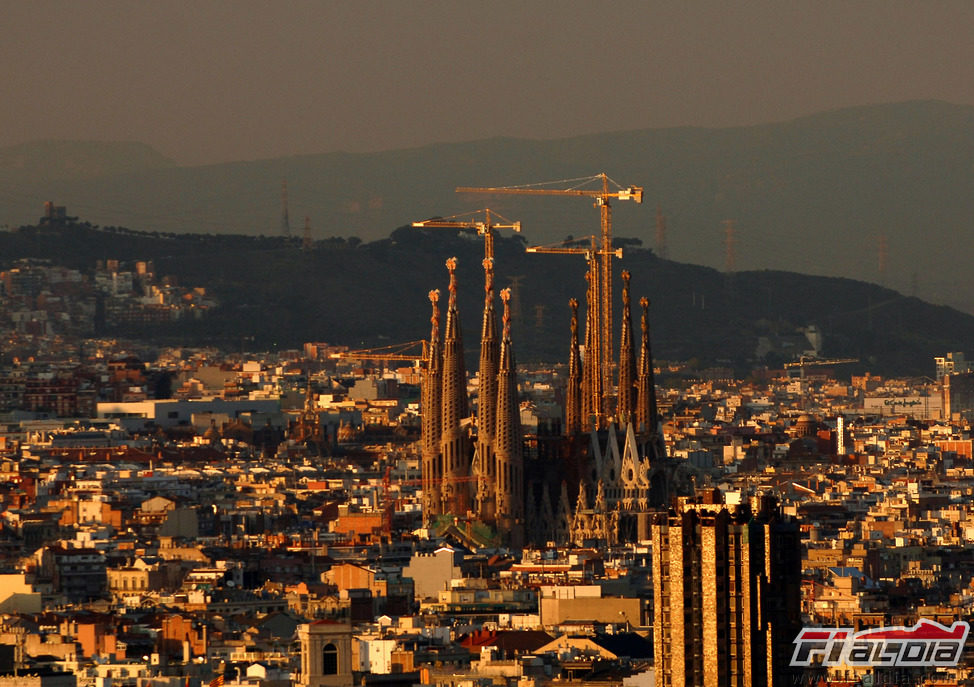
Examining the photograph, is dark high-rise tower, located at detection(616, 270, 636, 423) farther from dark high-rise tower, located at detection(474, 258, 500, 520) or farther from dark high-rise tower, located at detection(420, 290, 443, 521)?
dark high-rise tower, located at detection(420, 290, 443, 521)

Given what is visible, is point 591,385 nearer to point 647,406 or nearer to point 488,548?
point 647,406

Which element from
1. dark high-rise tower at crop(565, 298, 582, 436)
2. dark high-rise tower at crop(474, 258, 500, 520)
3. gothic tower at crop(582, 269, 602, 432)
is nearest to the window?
dark high-rise tower at crop(474, 258, 500, 520)

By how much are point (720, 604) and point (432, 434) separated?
3260 inches

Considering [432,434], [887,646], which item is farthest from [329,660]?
[432,434]

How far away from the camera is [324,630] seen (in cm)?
7612

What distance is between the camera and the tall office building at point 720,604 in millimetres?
55344

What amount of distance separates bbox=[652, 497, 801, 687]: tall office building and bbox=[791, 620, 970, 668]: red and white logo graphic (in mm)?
1121

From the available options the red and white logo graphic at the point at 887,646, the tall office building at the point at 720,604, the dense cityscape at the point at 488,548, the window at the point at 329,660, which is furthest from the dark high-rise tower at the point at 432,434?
the tall office building at the point at 720,604

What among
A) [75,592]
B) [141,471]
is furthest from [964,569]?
[141,471]

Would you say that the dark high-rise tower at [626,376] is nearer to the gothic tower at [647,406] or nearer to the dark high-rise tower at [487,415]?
the gothic tower at [647,406]

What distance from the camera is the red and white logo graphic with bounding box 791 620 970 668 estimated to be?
59344 mm

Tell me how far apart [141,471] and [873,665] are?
10479 cm

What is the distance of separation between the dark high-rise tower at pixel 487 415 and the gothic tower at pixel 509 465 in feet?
0.65

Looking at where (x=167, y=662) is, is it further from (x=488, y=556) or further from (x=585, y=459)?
(x=585, y=459)
